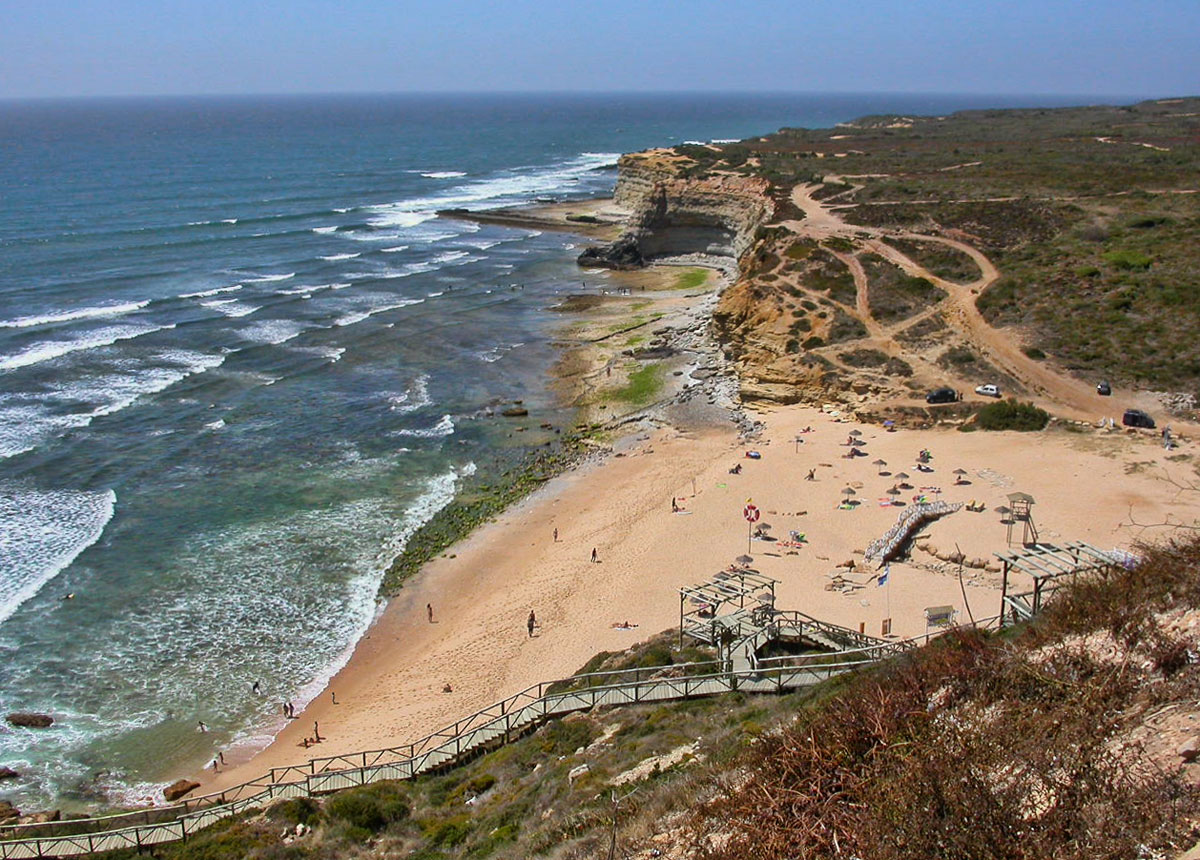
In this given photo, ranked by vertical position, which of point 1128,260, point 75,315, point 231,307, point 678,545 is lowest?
point 678,545

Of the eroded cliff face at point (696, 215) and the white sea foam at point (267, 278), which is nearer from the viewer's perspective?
the white sea foam at point (267, 278)

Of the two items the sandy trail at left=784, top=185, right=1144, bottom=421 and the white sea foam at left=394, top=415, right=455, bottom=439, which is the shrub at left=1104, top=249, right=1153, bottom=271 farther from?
the white sea foam at left=394, top=415, right=455, bottom=439

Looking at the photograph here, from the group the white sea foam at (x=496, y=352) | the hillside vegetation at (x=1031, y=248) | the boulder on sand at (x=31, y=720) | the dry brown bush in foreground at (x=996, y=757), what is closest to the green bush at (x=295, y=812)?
the dry brown bush in foreground at (x=996, y=757)

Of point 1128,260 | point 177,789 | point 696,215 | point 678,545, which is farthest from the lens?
point 696,215

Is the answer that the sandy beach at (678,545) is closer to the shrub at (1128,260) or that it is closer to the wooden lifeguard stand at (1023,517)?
the wooden lifeguard stand at (1023,517)

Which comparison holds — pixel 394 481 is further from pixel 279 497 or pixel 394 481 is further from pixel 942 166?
pixel 942 166

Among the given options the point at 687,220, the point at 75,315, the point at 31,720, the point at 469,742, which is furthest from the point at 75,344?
the point at 687,220

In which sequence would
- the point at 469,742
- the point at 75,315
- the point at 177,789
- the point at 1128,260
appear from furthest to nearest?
1. the point at 75,315
2. the point at 1128,260
3. the point at 177,789
4. the point at 469,742

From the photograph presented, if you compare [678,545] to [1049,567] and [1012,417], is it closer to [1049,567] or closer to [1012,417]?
[1049,567]
